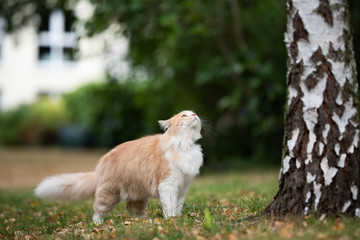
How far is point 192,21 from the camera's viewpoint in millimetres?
11336

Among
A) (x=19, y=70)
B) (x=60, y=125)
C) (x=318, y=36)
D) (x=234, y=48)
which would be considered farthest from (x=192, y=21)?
(x=19, y=70)

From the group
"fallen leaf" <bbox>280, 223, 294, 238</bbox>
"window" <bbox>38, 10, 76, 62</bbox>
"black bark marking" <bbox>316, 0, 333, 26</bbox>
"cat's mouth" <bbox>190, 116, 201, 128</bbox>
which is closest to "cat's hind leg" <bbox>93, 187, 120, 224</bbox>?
"cat's mouth" <bbox>190, 116, 201, 128</bbox>

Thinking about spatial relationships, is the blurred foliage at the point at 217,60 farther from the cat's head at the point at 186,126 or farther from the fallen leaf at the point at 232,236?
the fallen leaf at the point at 232,236

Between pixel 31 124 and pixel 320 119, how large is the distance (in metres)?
23.5

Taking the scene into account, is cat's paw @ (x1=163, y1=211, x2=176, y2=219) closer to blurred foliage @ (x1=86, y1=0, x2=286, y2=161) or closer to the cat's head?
the cat's head

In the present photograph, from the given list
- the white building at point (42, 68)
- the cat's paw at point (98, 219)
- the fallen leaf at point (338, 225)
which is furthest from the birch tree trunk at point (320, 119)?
the white building at point (42, 68)

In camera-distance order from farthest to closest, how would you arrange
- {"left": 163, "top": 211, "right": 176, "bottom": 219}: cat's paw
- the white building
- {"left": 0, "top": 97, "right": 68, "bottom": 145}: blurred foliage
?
the white building < {"left": 0, "top": 97, "right": 68, "bottom": 145}: blurred foliage < {"left": 163, "top": 211, "right": 176, "bottom": 219}: cat's paw

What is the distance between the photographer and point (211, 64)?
1192 centimetres

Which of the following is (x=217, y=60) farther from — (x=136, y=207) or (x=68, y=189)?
(x=68, y=189)

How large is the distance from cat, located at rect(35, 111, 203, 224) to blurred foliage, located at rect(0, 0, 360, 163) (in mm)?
5538

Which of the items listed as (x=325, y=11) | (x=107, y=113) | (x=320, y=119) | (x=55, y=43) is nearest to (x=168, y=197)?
(x=320, y=119)

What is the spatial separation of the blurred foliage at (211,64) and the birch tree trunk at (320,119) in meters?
5.72

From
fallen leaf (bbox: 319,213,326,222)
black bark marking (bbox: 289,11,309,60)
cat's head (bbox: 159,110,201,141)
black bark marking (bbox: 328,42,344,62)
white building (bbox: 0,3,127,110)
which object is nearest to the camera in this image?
fallen leaf (bbox: 319,213,326,222)

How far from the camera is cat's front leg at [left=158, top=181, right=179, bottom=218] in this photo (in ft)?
15.6
